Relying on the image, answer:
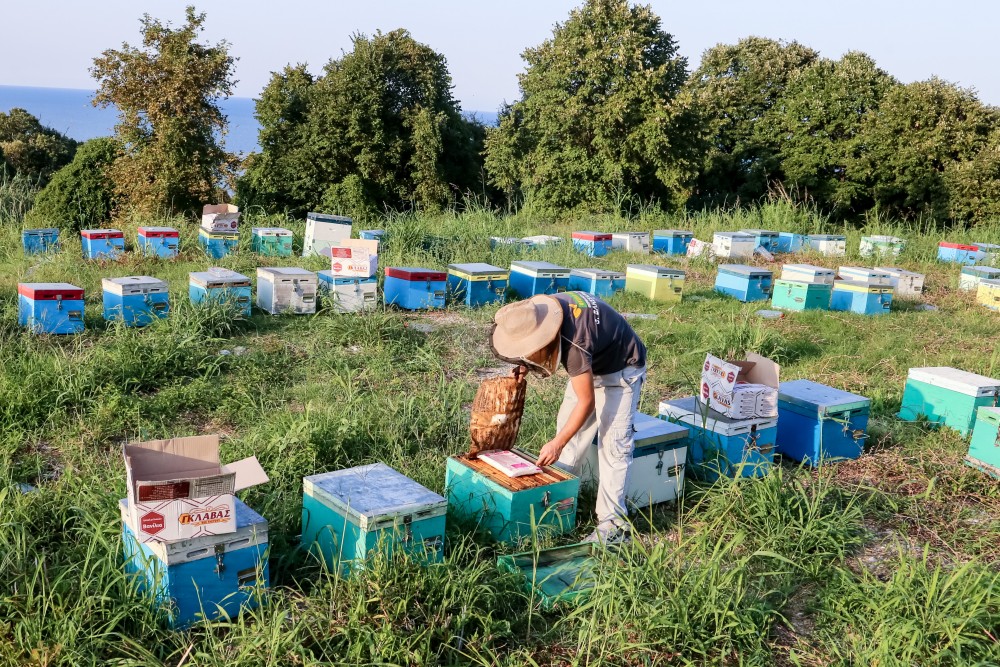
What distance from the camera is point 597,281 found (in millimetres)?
8648

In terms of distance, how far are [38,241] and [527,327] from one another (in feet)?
27.1

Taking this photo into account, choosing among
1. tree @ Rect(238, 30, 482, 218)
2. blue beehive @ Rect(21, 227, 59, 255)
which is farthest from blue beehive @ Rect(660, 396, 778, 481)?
tree @ Rect(238, 30, 482, 218)

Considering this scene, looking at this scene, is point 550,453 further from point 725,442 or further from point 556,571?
point 725,442

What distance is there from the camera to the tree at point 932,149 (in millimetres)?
15984

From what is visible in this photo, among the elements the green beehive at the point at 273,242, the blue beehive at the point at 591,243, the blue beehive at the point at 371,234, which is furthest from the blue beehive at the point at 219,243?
the blue beehive at the point at 591,243

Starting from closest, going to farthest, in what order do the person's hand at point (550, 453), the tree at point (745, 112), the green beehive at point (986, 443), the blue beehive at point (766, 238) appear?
the person's hand at point (550, 453), the green beehive at point (986, 443), the blue beehive at point (766, 238), the tree at point (745, 112)

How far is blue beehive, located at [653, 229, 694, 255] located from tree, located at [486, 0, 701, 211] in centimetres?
301

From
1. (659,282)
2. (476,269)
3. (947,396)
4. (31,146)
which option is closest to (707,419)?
(947,396)

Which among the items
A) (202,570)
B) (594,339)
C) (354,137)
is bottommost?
(202,570)

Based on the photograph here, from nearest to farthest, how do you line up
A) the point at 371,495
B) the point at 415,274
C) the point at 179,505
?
the point at 179,505
the point at 371,495
the point at 415,274

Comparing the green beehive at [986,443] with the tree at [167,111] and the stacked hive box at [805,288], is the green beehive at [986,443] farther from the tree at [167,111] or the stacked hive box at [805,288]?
the tree at [167,111]

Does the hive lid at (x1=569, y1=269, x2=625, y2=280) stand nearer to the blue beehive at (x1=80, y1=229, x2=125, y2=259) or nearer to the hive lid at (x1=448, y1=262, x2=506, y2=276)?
the hive lid at (x1=448, y1=262, x2=506, y2=276)

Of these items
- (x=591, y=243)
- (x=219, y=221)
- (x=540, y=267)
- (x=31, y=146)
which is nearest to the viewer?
(x=540, y=267)

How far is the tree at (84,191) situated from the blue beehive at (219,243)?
4.37 meters
